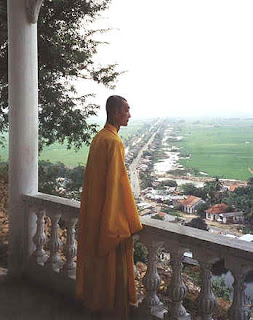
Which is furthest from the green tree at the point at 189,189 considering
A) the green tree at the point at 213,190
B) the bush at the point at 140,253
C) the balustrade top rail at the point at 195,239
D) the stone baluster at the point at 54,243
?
the bush at the point at 140,253

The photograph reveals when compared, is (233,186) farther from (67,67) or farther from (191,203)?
(67,67)

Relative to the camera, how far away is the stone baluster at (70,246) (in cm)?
301

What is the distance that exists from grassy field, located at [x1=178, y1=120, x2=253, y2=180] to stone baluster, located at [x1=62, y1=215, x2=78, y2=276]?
1075 mm

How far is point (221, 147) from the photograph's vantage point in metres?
3.10

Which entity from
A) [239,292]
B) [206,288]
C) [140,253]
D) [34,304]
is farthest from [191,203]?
[140,253]

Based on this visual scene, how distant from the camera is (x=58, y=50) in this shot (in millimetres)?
5305

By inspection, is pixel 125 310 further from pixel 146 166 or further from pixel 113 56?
pixel 113 56

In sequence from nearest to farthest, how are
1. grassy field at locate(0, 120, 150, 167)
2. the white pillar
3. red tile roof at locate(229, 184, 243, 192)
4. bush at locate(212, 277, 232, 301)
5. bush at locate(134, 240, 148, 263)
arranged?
red tile roof at locate(229, 184, 243, 192) < the white pillar < bush at locate(212, 277, 232, 301) < bush at locate(134, 240, 148, 263) < grassy field at locate(0, 120, 150, 167)

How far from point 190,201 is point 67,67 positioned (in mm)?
3265

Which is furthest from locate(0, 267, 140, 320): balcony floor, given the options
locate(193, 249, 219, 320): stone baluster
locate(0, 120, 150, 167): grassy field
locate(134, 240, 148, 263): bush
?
locate(0, 120, 150, 167): grassy field

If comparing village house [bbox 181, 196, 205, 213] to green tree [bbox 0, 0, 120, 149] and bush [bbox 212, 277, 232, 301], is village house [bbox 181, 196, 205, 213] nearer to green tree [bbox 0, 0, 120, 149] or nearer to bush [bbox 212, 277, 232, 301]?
bush [bbox 212, 277, 232, 301]

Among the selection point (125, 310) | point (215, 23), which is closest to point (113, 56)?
point (215, 23)

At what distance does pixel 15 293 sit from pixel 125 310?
1.24 m

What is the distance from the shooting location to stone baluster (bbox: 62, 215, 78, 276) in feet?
9.89
